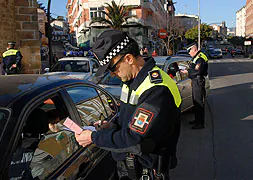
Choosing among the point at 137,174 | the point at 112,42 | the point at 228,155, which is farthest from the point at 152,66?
the point at 228,155

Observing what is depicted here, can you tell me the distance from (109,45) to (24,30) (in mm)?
10301

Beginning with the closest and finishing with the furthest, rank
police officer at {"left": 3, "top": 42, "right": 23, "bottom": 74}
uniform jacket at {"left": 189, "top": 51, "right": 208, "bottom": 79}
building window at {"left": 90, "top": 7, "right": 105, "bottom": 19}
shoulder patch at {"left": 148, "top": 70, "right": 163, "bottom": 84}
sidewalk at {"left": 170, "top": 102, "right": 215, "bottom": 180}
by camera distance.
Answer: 1. shoulder patch at {"left": 148, "top": 70, "right": 163, "bottom": 84}
2. sidewalk at {"left": 170, "top": 102, "right": 215, "bottom": 180}
3. uniform jacket at {"left": 189, "top": 51, "right": 208, "bottom": 79}
4. police officer at {"left": 3, "top": 42, "right": 23, "bottom": 74}
5. building window at {"left": 90, "top": 7, "right": 105, "bottom": 19}

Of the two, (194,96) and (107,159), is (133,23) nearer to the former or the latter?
(194,96)

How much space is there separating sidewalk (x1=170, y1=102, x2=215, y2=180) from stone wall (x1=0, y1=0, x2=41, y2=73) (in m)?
7.42

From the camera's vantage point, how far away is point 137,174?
1.96 m

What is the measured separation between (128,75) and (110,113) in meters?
1.41

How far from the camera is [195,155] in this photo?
4.60 m

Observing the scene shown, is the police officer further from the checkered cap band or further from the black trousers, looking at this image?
the checkered cap band

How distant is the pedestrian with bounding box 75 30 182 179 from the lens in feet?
5.46

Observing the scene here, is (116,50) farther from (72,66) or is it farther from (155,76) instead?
(72,66)

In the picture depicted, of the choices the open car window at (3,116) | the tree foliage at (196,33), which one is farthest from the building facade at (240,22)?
the open car window at (3,116)

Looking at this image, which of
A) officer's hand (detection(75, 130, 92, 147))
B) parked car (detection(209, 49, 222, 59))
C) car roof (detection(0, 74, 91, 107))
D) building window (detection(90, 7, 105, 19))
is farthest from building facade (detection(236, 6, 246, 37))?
officer's hand (detection(75, 130, 92, 147))

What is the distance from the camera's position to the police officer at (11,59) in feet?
29.2

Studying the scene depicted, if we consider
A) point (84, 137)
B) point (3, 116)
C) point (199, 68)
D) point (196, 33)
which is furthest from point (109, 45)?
point (196, 33)
